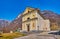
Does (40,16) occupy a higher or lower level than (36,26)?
higher

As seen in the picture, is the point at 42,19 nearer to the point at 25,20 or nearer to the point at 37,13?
the point at 37,13

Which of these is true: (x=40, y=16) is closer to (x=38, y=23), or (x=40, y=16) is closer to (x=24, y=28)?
(x=38, y=23)

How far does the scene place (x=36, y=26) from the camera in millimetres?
43594

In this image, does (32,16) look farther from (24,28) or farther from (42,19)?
(24,28)

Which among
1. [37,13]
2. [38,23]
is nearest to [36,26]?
[38,23]

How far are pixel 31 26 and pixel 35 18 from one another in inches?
134

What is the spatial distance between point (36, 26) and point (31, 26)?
2366mm

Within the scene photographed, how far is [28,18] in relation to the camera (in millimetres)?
47219

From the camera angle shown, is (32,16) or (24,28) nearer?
(32,16)

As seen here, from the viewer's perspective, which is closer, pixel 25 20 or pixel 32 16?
pixel 32 16

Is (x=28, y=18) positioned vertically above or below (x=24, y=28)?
above

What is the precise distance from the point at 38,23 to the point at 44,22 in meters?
2.63

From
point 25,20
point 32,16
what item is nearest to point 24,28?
point 25,20

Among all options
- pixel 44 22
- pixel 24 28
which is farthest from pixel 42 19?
pixel 24 28
